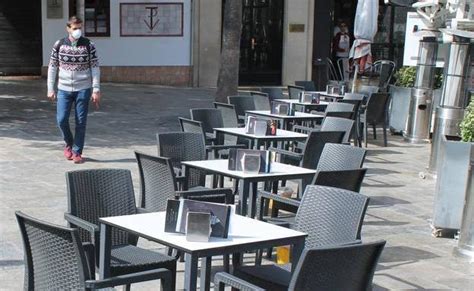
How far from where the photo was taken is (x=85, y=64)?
9.71 m

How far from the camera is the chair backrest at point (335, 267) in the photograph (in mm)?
3617

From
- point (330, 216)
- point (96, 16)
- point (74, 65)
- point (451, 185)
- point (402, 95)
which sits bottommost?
point (451, 185)

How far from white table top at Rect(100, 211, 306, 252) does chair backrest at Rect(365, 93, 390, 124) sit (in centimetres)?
844

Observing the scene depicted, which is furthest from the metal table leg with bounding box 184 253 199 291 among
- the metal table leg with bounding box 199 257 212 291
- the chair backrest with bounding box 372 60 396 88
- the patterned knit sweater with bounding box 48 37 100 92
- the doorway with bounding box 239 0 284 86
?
the doorway with bounding box 239 0 284 86

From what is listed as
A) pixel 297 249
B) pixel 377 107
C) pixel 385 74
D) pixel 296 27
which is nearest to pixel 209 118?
pixel 297 249

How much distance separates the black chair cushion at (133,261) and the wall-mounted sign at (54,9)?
53.2 ft

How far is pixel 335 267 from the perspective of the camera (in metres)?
3.69

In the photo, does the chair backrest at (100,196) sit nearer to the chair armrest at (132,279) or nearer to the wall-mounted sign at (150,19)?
the chair armrest at (132,279)

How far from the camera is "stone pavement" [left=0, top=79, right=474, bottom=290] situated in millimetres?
6355

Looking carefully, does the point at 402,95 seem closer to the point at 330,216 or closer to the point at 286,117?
the point at 286,117

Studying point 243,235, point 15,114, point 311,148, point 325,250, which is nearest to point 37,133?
point 15,114

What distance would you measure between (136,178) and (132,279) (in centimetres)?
549

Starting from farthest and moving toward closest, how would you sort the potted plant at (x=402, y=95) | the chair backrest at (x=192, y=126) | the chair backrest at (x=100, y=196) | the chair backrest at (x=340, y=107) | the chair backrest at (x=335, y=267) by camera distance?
1. the potted plant at (x=402, y=95)
2. the chair backrest at (x=340, y=107)
3. the chair backrest at (x=192, y=126)
4. the chair backrest at (x=100, y=196)
5. the chair backrest at (x=335, y=267)

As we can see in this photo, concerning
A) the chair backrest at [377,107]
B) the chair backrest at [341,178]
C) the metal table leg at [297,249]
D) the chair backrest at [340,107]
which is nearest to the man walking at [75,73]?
the chair backrest at [340,107]
